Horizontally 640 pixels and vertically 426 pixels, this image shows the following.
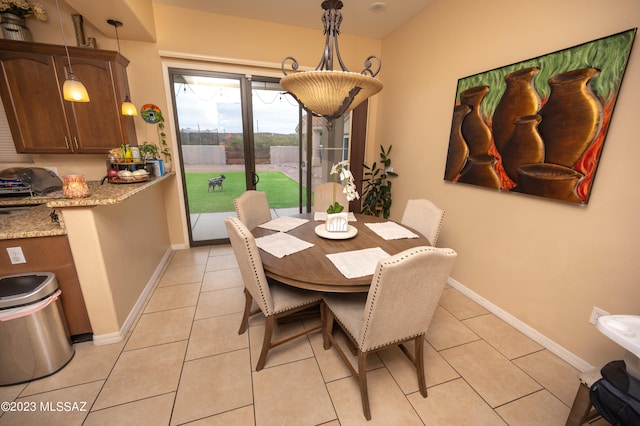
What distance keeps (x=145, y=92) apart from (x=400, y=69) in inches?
125

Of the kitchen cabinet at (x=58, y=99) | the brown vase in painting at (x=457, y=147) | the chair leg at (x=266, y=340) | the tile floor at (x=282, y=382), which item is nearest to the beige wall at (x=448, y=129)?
the brown vase in painting at (x=457, y=147)

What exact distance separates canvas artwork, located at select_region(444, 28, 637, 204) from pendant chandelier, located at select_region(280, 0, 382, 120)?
1.23 meters

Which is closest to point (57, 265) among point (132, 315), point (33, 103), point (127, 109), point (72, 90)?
point (132, 315)

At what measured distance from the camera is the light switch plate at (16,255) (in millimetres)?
1548

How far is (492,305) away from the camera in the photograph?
226 cm

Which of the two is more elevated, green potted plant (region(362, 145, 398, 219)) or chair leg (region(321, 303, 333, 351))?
green potted plant (region(362, 145, 398, 219))

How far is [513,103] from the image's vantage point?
1.94 m

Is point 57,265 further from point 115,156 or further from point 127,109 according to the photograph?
point 127,109

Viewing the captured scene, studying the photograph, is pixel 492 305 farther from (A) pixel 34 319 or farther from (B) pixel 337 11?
(A) pixel 34 319

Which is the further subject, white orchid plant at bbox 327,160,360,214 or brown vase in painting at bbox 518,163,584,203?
white orchid plant at bbox 327,160,360,214

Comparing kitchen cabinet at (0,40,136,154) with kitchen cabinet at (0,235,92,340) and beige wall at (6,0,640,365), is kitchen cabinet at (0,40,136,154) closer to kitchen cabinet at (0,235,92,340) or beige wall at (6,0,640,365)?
beige wall at (6,0,640,365)

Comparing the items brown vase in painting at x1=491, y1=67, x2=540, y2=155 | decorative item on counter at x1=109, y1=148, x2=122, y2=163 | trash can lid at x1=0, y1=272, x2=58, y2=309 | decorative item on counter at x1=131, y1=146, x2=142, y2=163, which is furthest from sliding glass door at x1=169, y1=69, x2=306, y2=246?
brown vase in painting at x1=491, y1=67, x2=540, y2=155

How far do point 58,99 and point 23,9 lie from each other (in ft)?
2.70

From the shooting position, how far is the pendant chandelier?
1.32 metres
